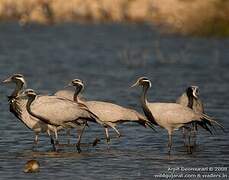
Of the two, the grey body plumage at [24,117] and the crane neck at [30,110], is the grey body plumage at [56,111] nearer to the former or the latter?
the crane neck at [30,110]

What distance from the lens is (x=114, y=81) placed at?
3002 centimetres

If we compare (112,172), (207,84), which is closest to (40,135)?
(112,172)

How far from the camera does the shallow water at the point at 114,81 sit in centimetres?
1540

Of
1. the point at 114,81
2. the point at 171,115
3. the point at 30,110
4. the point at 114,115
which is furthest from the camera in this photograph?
the point at 114,81

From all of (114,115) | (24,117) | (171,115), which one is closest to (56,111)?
(24,117)

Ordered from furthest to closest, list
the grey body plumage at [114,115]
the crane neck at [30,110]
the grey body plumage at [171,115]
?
1. the grey body plumage at [114,115]
2. the crane neck at [30,110]
3. the grey body plumage at [171,115]

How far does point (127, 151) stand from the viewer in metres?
16.8

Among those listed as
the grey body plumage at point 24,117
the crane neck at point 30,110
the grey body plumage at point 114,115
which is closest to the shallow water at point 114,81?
the grey body plumage at point 24,117

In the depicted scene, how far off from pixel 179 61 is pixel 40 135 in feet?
63.9

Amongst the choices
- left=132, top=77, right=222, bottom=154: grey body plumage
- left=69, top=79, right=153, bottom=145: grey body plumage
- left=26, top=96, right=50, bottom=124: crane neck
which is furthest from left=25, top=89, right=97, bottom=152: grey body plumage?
left=132, top=77, right=222, bottom=154: grey body plumage

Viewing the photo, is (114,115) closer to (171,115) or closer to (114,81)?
(171,115)

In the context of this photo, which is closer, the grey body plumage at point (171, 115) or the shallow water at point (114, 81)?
the shallow water at point (114, 81)

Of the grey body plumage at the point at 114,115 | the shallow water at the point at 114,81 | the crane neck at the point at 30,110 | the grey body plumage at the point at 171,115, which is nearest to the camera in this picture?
the shallow water at the point at 114,81

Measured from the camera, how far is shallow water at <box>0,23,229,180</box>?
15.4 meters
